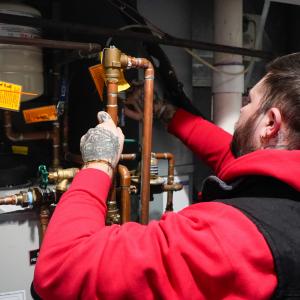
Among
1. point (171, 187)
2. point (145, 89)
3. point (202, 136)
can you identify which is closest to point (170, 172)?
point (171, 187)

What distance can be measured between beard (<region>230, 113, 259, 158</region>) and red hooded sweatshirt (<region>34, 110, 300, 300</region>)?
5.7 inches

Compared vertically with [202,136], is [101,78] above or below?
above

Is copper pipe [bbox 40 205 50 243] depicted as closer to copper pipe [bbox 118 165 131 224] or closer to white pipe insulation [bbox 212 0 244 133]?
copper pipe [bbox 118 165 131 224]

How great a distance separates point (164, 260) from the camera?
23.2 inches

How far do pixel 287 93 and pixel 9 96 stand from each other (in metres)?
0.66

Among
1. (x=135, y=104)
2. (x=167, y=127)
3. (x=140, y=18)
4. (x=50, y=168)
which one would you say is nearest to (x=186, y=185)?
(x=167, y=127)

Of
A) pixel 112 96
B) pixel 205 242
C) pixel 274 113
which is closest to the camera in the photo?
pixel 205 242

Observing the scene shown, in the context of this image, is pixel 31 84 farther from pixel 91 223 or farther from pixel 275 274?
pixel 275 274

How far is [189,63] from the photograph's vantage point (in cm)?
121

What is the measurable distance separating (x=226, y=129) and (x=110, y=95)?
536mm

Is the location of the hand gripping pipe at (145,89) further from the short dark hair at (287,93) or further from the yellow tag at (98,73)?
the short dark hair at (287,93)

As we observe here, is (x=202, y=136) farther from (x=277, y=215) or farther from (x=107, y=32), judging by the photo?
(x=277, y=215)

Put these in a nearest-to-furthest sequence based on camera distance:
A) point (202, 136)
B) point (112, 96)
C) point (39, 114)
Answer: point (112, 96) → point (39, 114) → point (202, 136)

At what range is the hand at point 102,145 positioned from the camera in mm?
783
